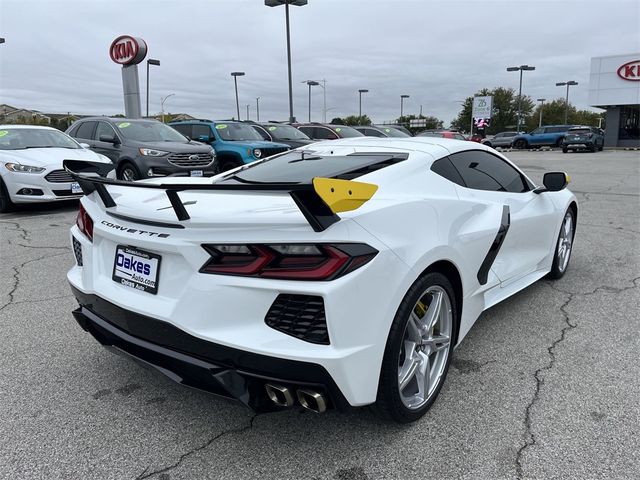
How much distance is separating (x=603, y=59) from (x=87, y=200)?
42.0 m

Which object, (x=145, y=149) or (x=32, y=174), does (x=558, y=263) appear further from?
(x=32, y=174)

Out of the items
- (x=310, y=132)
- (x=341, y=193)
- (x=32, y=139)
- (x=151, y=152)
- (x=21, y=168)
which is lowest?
(x=21, y=168)

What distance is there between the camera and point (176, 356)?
2188 millimetres

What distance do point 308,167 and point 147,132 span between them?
831cm

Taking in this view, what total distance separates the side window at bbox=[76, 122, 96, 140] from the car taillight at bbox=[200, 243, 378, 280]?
10346 mm

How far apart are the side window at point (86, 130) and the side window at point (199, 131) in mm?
2556

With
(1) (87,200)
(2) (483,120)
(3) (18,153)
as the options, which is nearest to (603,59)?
(2) (483,120)

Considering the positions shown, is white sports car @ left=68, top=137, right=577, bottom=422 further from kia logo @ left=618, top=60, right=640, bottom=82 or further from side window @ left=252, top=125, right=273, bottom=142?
kia logo @ left=618, top=60, right=640, bottom=82

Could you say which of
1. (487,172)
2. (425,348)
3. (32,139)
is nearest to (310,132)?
(32,139)

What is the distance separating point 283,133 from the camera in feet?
48.6

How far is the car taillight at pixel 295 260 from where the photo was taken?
199 cm

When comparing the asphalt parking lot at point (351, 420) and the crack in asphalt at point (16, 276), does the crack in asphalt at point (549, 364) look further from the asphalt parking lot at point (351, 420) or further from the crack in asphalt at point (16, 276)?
the crack in asphalt at point (16, 276)

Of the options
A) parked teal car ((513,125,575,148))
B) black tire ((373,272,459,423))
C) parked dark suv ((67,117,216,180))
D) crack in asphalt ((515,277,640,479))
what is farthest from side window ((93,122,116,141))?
parked teal car ((513,125,575,148))

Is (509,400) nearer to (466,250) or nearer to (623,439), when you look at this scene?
(623,439)
